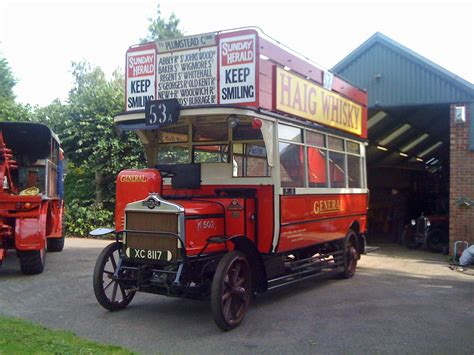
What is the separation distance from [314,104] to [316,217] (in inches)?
69.5

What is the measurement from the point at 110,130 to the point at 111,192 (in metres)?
2.02

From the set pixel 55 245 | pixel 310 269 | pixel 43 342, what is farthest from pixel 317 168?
pixel 55 245

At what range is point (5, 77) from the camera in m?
36.1

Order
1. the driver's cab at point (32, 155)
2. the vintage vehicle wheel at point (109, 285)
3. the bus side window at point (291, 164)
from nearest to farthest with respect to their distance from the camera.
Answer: the vintage vehicle wheel at point (109, 285) → the bus side window at point (291, 164) → the driver's cab at point (32, 155)

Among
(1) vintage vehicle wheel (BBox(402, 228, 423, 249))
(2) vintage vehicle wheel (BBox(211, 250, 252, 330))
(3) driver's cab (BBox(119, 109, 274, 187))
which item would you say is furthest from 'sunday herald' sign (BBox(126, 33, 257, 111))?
(1) vintage vehicle wheel (BBox(402, 228, 423, 249))

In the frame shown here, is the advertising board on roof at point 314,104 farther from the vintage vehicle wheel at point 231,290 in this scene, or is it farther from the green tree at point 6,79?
the green tree at point 6,79

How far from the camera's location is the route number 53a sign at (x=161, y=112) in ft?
21.2

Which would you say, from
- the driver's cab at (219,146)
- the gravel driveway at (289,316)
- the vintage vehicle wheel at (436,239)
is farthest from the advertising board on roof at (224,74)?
the vintage vehicle wheel at (436,239)

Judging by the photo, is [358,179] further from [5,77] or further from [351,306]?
[5,77]

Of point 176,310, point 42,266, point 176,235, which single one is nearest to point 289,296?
point 176,310

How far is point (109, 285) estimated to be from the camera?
662 centimetres

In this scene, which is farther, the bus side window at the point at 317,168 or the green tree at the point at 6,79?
the green tree at the point at 6,79

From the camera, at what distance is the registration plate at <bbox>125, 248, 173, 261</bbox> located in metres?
5.88

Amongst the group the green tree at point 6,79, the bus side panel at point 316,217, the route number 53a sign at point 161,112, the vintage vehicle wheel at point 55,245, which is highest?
the green tree at point 6,79
